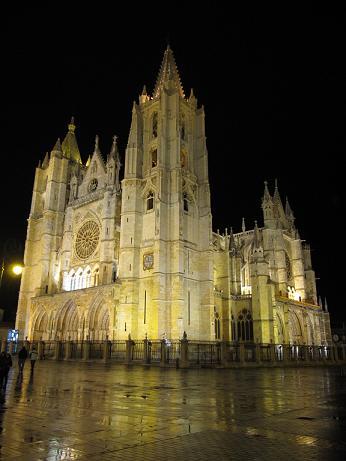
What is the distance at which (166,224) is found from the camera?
1421 inches

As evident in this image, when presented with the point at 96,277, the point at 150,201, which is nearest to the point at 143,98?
the point at 150,201

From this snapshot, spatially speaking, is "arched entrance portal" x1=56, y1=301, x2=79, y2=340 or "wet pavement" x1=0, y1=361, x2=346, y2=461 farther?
"arched entrance portal" x1=56, y1=301, x2=79, y2=340

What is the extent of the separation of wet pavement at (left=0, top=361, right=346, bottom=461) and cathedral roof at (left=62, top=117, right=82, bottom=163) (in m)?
46.8

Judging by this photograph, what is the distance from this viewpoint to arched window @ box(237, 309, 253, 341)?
41.2 m

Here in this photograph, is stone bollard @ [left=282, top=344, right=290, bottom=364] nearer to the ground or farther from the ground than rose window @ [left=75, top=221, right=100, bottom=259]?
nearer to the ground

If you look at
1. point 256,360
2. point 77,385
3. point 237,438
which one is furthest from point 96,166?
point 237,438

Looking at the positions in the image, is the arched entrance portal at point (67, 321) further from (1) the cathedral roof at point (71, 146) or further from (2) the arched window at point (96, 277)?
(1) the cathedral roof at point (71, 146)

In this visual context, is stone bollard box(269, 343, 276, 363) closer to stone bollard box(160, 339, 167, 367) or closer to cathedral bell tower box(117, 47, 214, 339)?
cathedral bell tower box(117, 47, 214, 339)

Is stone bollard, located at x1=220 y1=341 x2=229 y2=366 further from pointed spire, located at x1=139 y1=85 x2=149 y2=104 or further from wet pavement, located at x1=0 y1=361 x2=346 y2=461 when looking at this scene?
pointed spire, located at x1=139 y1=85 x2=149 y2=104

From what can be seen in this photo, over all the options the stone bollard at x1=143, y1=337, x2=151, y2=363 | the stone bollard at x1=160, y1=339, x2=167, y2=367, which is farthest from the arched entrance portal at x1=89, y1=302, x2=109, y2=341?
the stone bollard at x1=160, y1=339, x2=167, y2=367

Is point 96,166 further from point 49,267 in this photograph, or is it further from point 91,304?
point 91,304

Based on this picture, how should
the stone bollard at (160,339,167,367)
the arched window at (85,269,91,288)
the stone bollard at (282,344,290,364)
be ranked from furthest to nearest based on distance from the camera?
the arched window at (85,269,91,288) < the stone bollard at (282,344,290,364) < the stone bollard at (160,339,167,367)

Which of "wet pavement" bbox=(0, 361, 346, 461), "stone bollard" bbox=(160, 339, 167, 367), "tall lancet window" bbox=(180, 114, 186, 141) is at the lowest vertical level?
"wet pavement" bbox=(0, 361, 346, 461)

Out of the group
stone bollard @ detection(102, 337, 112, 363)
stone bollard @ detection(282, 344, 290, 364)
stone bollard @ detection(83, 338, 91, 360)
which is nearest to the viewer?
stone bollard @ detection(102, 337, 112, 363)
